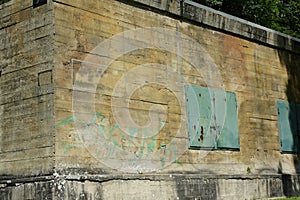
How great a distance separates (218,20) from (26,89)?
16.2ft

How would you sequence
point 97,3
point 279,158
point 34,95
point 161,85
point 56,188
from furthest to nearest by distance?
point 279,158 → point 161,85 → point 97,3 → point 34,95 → point 56,188

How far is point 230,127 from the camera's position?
12.0 m

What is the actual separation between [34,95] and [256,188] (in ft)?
18.0

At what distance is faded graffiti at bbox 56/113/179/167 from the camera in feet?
30.1

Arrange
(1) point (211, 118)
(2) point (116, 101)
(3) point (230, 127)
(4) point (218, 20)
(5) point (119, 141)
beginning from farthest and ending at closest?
(4) point (218, 20)
(3) point (230, 127)
(1) point (211, 118)
(2) point (116, 101)
(5) point (119, 141)

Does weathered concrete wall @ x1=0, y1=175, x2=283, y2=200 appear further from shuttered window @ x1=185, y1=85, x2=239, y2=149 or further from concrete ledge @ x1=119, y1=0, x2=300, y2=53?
concrete ledge @ x1=119, y1=0, x2=300, y2=53

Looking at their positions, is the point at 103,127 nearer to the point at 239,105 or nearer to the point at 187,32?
the point at 187,32

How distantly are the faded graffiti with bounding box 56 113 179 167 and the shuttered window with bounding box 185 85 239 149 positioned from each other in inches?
31.8

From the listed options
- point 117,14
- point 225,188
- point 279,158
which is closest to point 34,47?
point 117,14

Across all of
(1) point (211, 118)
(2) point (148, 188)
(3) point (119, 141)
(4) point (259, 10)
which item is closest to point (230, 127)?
(1) point (211, 118)

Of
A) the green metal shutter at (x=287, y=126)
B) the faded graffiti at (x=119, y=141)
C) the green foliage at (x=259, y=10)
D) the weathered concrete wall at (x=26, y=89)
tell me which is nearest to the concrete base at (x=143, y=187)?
the weathered concrete wall at (x=26, y=89)

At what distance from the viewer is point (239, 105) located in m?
12.4

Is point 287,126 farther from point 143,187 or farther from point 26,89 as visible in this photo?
point 26,89

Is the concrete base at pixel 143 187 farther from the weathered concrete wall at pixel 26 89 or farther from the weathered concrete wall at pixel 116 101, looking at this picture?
the weathered concrete wall at pixel 26 89
